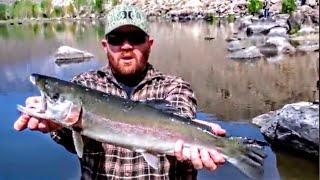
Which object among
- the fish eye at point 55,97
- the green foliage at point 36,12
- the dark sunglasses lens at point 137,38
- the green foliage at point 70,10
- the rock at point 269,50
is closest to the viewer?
the fish eye at point 55,97

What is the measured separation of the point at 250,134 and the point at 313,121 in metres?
3.73

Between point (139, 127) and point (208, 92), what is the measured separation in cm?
1992

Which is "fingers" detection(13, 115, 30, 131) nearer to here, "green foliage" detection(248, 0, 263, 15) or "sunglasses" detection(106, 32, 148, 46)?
"sunglasses" detection(106, 32, 148, 46)

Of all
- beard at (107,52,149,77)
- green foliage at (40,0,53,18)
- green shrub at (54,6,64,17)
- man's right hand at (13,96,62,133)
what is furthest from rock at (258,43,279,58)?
green foliage at (40,0,53,18)

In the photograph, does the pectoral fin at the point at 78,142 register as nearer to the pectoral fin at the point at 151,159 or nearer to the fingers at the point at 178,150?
the pectoral fin at the point at 151,159

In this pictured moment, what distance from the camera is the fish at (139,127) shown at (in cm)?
359

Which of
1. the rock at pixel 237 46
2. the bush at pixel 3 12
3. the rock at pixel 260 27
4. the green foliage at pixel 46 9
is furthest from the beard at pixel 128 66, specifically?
the green foliage at pixel 46 9

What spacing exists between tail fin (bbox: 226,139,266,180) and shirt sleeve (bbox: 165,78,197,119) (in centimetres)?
44

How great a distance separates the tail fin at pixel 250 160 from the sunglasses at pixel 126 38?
935 mm

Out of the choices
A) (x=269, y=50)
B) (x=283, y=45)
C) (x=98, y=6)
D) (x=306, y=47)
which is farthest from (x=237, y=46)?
(x=98, y=6)

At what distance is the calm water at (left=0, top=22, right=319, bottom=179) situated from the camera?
1305 centimetres

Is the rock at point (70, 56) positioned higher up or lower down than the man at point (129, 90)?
lower down

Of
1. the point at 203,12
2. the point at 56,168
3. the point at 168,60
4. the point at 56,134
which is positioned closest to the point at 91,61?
the point at 168,60

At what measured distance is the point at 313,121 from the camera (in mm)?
11734
